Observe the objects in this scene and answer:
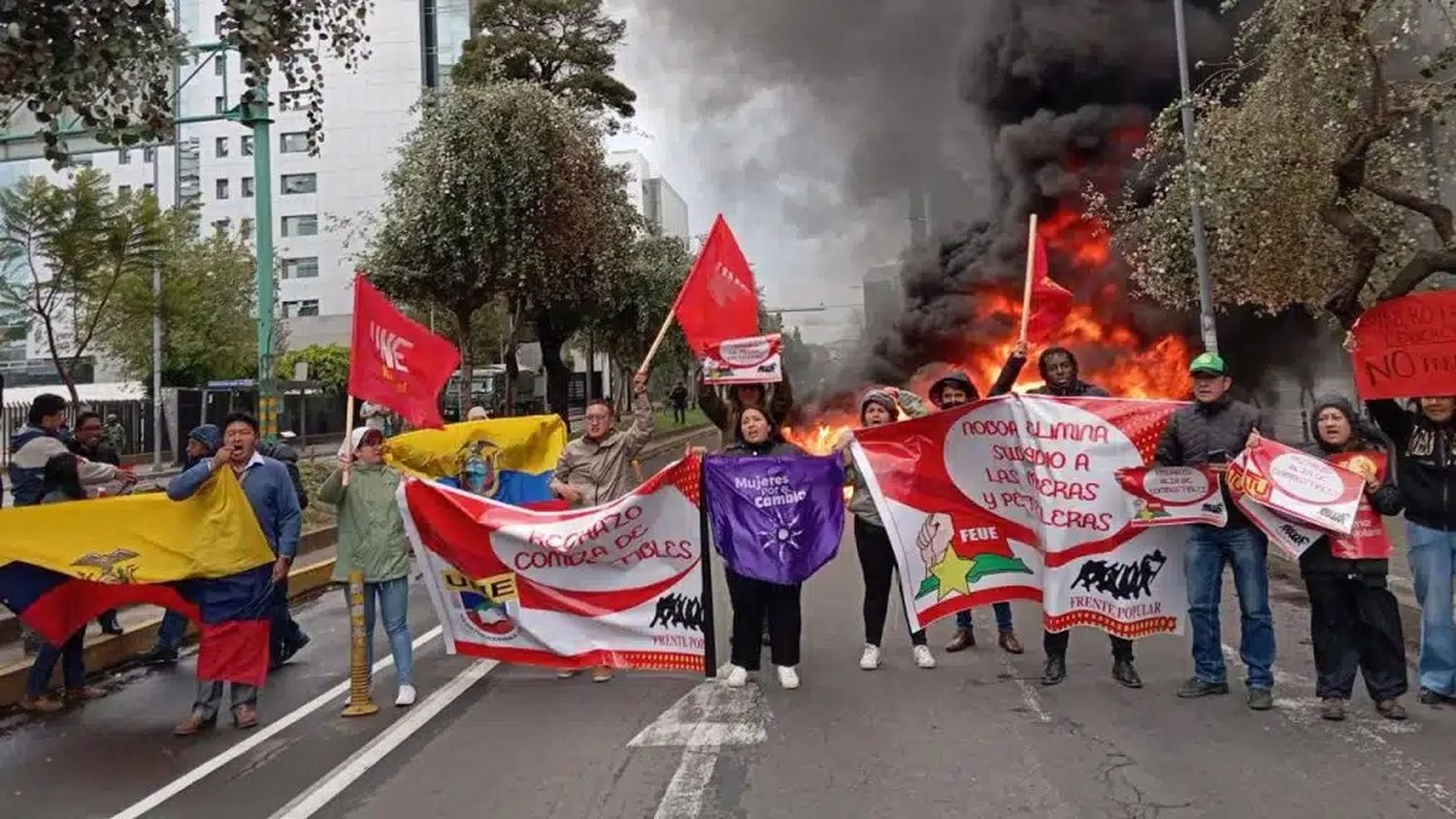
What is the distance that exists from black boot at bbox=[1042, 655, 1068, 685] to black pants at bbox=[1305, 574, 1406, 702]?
124 cm

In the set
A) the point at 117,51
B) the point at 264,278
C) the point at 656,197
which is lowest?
the point at 264,278

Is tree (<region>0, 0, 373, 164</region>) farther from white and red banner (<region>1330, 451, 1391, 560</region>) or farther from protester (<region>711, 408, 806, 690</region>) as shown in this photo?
white and red banner (<region>1330, 451, 1391, 560</region>)

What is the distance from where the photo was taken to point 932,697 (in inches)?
224

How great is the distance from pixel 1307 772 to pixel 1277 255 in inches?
358

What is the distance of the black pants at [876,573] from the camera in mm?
6336

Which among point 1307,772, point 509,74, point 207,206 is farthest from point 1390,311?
point 207,206

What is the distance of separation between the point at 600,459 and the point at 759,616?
146cm

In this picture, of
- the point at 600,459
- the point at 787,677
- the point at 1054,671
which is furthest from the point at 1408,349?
the point at 600,459

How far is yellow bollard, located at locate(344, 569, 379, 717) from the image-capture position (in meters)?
5.69

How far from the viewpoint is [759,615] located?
19.9 feet

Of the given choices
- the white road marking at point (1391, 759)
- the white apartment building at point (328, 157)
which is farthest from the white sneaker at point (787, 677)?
the white apartment building at point (328, 157)

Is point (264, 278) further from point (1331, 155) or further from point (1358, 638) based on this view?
point (1358, 638)

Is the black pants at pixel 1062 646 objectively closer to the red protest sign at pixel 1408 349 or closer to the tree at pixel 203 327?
the red protest sign at pixel 1408 349

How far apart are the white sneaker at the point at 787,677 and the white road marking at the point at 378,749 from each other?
5.98 feet
